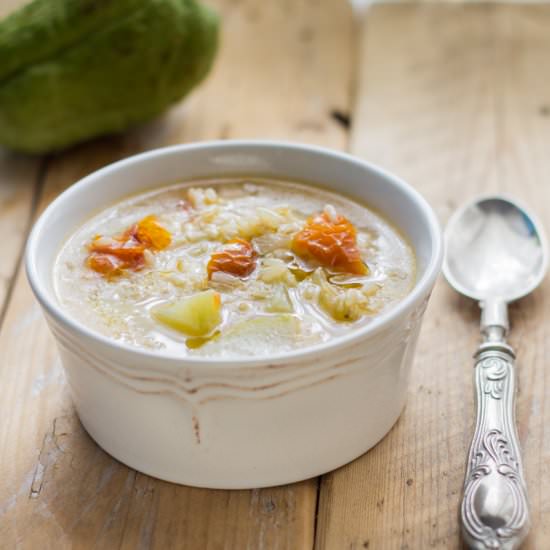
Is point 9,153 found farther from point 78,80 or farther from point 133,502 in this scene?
point 133,502

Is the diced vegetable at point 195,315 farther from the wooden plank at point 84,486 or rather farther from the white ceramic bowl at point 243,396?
the wooden plank at point 84,486

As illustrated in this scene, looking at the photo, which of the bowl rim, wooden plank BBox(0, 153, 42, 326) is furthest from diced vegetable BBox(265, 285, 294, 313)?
wooden plank BBox(0, 153, 42, 326)

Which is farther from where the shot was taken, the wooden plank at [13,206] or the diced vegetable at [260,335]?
the wooden plank at [13,206]

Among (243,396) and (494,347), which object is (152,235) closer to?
(243,396)

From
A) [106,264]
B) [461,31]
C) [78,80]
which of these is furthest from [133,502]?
[461,31]

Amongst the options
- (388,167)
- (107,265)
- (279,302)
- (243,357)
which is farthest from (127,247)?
(388,167)

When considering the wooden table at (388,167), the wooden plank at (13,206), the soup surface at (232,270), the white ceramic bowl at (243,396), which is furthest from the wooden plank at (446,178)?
the wooden plank at (13,206)
